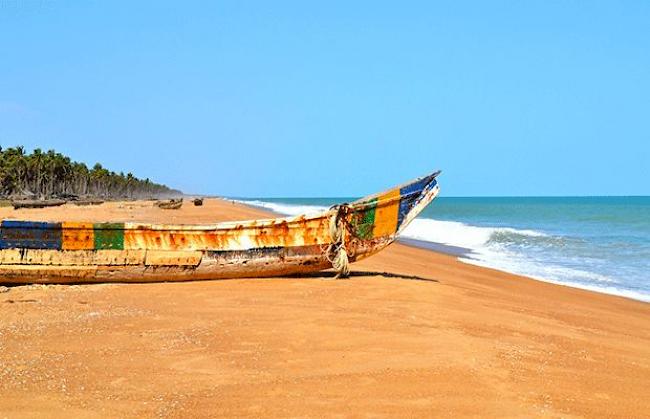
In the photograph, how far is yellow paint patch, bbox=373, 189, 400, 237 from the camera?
8.56 meters

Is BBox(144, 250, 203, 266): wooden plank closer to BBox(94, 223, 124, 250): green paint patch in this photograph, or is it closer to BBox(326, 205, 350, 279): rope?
BBox(94, 223, 124, 250): green paint patch

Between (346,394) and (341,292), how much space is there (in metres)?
3.37

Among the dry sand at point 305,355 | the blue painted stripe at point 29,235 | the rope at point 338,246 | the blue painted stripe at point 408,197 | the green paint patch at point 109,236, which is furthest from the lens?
the blue painted stripe at point 408,197

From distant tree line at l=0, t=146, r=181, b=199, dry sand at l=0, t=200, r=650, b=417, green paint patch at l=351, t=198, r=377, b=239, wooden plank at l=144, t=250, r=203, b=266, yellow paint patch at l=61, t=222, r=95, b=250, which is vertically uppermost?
distant tree line at l=0, t=146, r=181, b=199

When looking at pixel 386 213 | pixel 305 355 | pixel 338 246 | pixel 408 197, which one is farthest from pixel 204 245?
pixel 305 355

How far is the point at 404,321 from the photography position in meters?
5.34

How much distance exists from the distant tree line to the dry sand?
5252 cm

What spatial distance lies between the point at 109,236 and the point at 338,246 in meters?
2.87

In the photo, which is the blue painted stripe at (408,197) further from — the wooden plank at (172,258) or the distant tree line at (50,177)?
the distant tree line at (50,177)

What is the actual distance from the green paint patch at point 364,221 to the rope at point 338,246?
191 millimetres

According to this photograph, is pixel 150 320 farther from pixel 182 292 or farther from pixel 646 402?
pixel 646 402

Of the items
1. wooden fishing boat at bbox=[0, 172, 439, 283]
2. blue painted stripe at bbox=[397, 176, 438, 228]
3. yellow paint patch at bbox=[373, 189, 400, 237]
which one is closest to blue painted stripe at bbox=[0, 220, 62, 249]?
wooden fishing boat at bbox=[0, 172, 439, 283]

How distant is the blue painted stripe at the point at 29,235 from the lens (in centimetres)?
716

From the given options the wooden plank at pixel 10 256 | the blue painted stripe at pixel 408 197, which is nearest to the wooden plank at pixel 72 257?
the wooden plank at pixel 10 256
